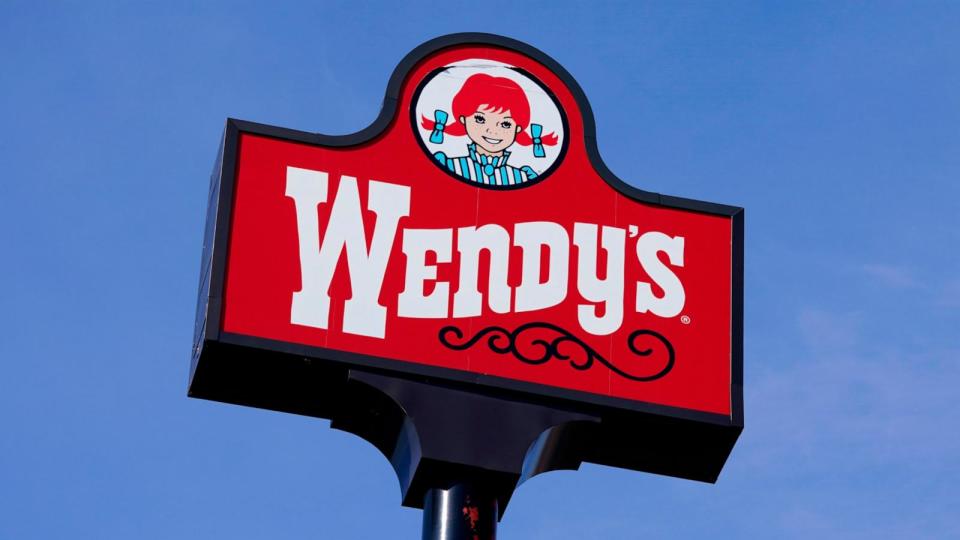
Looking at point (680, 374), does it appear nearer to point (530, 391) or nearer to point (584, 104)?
point (530, 391)

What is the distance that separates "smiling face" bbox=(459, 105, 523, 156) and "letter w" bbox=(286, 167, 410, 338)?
38.4 inches

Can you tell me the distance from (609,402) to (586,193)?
7.49ft

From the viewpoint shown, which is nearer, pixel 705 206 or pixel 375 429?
pixel 375 429

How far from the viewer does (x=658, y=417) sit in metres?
21.4

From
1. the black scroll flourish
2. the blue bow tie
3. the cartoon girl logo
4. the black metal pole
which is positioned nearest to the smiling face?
the cartoon girl logo

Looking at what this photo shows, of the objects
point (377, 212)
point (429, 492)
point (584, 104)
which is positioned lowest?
point (429, 492)

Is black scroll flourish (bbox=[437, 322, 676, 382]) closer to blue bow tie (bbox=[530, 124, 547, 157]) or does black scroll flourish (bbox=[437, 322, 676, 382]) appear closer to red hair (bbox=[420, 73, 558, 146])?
blue bow tie (bbox=[530, 124, 547, 157])

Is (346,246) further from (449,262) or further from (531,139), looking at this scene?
(531,139)

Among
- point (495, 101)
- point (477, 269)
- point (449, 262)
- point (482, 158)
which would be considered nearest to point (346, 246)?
point (449, 262)

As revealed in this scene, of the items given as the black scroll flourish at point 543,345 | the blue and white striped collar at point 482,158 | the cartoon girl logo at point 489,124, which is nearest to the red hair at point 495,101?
the cartoon girl logo at point 489,124

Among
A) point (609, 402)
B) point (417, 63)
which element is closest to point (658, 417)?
point (609, 402)

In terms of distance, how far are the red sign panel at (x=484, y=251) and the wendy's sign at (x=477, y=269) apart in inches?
0.7

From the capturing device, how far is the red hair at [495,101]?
73.9 ft

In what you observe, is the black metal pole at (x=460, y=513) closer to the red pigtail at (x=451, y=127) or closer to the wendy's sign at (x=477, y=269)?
the wendy's sign at (x=477, y=269)
